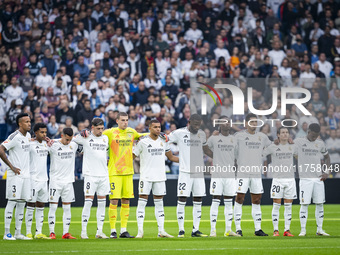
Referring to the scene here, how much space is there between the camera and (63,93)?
24891 millimetres

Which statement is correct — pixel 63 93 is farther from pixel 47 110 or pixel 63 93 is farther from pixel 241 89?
pixel 241 89

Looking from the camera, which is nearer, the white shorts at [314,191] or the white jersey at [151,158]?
the white jersey at [151,158]

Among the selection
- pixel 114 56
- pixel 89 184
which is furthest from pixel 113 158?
pixel 114 56

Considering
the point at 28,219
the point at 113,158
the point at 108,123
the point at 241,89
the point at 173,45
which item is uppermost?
the point at 173,45

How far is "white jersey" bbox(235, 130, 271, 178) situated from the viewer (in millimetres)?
15281

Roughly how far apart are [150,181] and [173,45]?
1414 cm

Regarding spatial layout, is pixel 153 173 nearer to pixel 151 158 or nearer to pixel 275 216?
pixel 151 158

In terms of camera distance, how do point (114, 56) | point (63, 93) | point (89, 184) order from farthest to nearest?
point (114, 56), point (63, 93), point (89, 184)

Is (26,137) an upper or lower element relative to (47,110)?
lower

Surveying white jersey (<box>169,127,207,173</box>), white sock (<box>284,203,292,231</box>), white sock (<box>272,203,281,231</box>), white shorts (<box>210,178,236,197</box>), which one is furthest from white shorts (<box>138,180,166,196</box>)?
white sock (<box>284,203,292,231</box>)

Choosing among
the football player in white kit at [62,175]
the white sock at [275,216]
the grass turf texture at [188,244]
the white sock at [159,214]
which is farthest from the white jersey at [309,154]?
the football player in white kit at [62,175]

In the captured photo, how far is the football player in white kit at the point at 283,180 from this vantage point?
49.6 ft

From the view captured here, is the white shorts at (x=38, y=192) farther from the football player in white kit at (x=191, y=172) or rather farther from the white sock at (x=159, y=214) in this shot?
the football player in white kit at (x=191, y=172)

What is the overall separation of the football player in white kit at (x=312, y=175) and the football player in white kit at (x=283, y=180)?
0.22 meters
